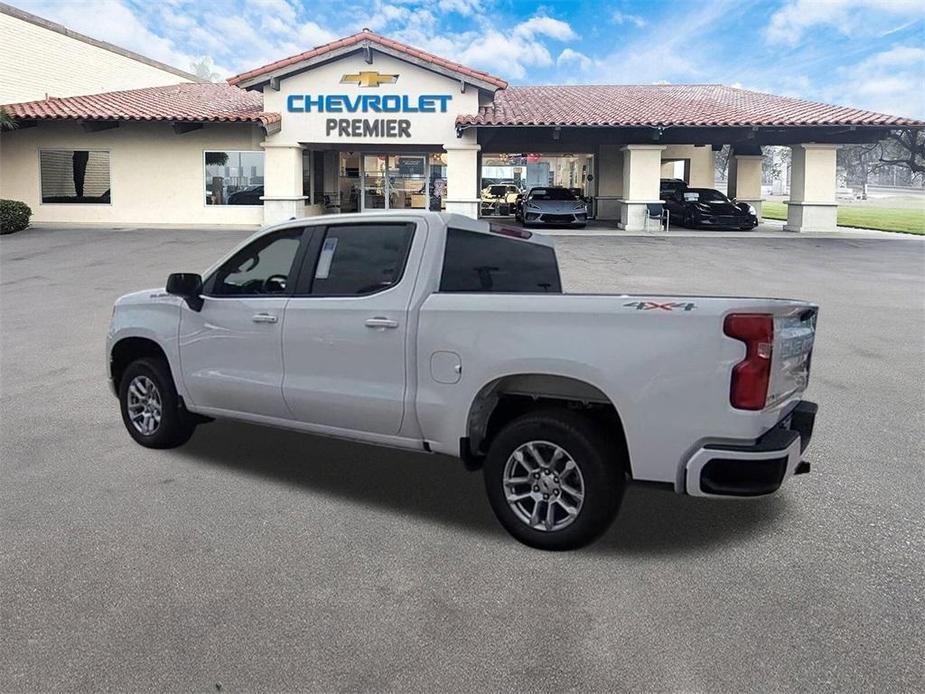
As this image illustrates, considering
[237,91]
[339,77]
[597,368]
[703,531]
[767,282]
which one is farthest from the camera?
[237,91]

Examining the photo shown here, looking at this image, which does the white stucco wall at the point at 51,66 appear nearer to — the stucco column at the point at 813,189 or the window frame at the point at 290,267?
the stucco column at the point at 813,189

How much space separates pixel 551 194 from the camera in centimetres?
2889

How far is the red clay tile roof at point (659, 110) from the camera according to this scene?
25578 millimetres

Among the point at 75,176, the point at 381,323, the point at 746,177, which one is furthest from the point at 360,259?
the point at 746,177

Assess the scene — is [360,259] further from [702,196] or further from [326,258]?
[702,196]

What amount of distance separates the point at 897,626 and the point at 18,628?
3786mm

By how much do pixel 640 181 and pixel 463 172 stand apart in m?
6.03

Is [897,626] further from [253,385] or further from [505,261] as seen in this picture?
[253,385]

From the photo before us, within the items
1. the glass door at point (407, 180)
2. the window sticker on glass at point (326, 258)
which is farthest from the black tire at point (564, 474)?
the glass door at point (407, 180)

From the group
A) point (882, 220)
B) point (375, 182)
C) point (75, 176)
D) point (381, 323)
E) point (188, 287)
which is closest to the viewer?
point (381, 323)

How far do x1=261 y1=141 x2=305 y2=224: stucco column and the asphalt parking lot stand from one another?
2036cm

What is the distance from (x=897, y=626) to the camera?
350 cm

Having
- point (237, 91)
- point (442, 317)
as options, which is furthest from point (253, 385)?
point (237, 91)

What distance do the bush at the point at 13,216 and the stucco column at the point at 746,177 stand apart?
25.9 m
